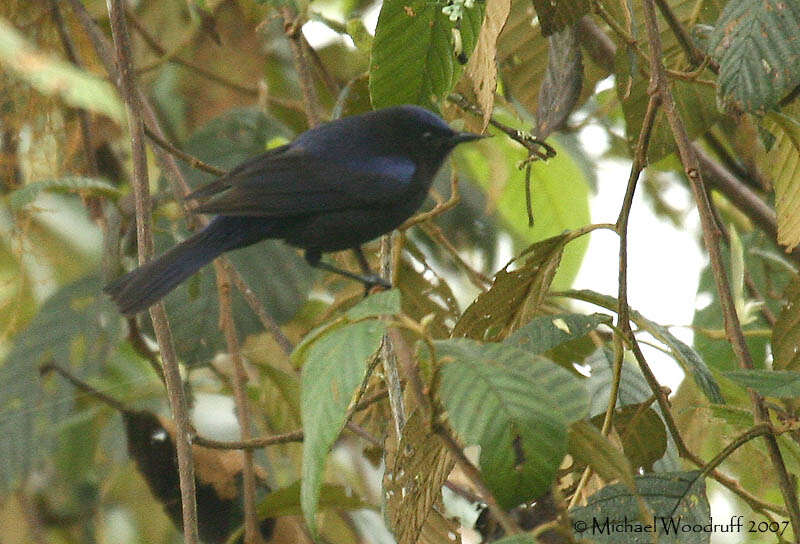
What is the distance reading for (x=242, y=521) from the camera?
2.86 metres

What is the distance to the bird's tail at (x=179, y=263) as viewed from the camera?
2246mm

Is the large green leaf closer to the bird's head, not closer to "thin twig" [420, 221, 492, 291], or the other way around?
the bird's head

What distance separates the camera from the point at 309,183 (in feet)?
8.38

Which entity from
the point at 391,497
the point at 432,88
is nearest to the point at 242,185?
the point at 432,88

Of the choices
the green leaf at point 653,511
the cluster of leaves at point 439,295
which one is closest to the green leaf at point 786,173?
the cluster of leaves at point 439,295

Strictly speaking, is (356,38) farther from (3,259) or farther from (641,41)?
(3,259)

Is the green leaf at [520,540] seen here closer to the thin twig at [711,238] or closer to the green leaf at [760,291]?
the thin twig at [711,238]

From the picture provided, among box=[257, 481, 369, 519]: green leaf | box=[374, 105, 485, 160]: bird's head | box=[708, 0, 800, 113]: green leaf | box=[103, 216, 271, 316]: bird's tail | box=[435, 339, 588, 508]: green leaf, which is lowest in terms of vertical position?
box=[435, 339, 588, 508]: green leaf

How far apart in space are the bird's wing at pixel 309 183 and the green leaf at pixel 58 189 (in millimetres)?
413

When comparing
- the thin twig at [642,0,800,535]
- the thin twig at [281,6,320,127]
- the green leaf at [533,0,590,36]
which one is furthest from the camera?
the thin twig at [281,6,320,127]

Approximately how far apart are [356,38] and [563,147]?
158cm

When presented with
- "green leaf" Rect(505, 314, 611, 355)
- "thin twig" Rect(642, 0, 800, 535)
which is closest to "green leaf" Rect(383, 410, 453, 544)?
"green leaf" Rect(505, 314, 611, 355)

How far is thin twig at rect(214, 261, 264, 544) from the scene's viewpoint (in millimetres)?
2605

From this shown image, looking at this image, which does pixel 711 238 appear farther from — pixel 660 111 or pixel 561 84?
pixel 660 111
